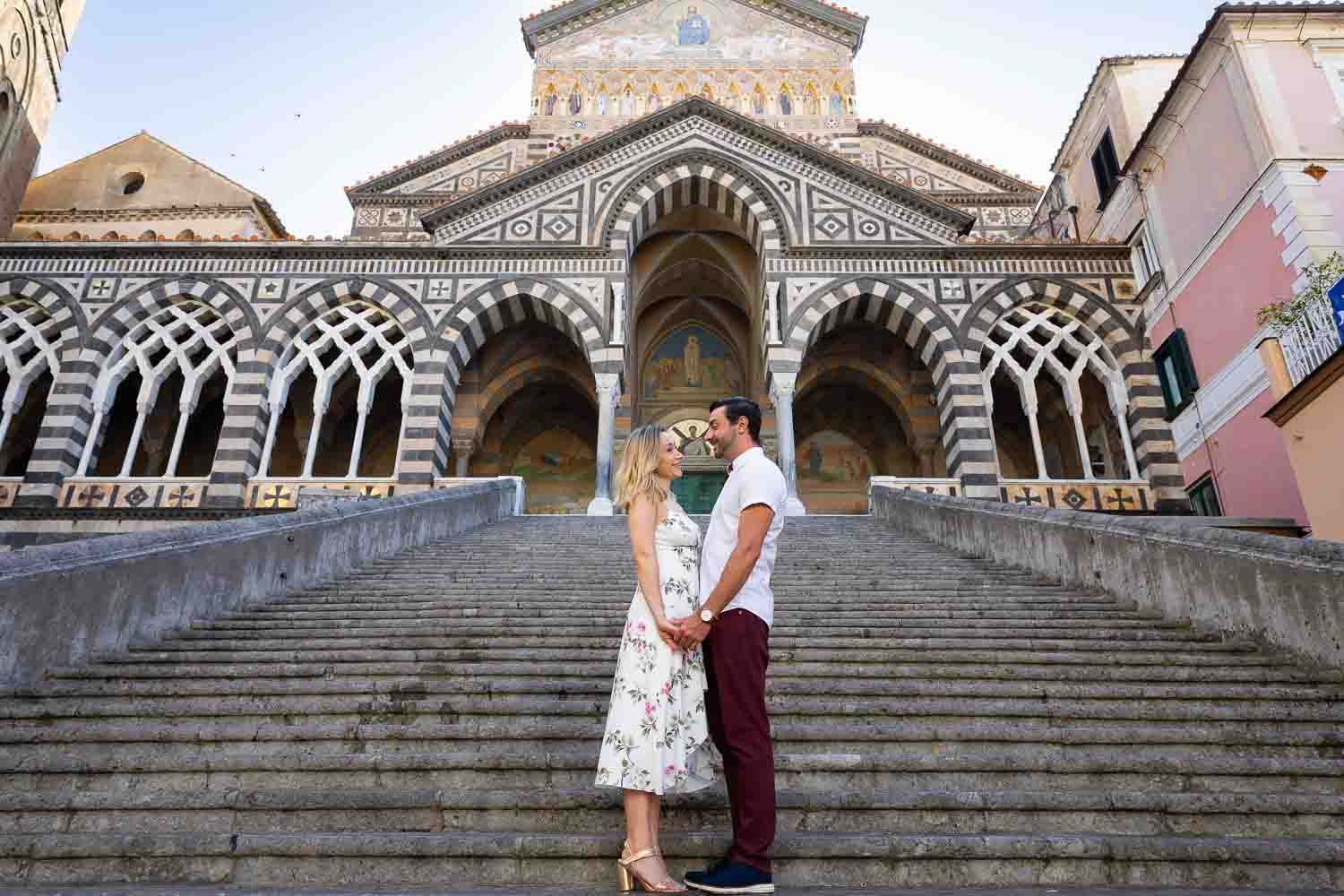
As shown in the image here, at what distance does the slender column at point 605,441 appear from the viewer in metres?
15.7

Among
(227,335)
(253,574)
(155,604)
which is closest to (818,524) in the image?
(253,574)

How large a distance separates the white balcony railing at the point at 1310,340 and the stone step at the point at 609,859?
827cm

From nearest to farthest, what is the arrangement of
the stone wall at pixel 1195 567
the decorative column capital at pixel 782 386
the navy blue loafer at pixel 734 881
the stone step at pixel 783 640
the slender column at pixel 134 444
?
the navy blue loafer at pixel 734 881 → the stone wall at pixel 1195 567 → the stone step at pixel 783 640 → the slender column at pixel 134 444 → the decorative column capital at pixel 782 386

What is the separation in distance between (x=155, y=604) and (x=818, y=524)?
29.7 feet

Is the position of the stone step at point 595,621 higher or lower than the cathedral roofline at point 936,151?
lower

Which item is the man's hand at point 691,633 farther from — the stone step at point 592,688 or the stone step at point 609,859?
the stone step at point 592,688

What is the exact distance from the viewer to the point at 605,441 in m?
16.5

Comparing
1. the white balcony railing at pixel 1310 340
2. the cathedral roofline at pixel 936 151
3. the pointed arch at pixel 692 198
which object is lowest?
the white balcony railing at pixel 1310 340

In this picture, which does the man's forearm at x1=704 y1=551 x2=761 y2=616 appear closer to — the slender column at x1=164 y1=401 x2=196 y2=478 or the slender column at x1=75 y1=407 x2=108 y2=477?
the slender column at x1=164 y1=401 x2=196 y2=478

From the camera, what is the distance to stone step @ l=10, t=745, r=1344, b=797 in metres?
3.99

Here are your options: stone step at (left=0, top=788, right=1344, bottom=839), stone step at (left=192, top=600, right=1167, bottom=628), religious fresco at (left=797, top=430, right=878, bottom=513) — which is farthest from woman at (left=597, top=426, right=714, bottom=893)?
religious fresco at (left=797, top=430, right=878, bottom=513)

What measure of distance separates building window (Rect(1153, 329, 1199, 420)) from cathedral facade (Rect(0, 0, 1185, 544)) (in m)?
0.34

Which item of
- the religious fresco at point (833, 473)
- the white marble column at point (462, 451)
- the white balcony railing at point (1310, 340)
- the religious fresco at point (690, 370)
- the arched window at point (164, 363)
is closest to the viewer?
the white balcony railing at point (1310, 340)

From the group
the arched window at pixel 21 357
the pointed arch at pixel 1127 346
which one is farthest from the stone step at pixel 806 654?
the arched window at pixel 21 357
